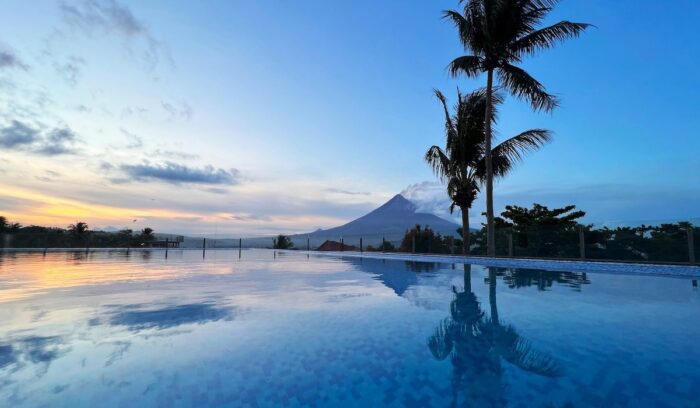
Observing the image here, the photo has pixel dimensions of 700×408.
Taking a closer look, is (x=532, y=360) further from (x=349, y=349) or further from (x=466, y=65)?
(x=466, y=65)

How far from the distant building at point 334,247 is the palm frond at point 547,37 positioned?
19620 mm

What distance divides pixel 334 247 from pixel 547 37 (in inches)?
955

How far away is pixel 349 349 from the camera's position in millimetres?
3760

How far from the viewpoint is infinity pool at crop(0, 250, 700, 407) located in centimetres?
268

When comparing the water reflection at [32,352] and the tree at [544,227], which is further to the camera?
the tree at [544,227]

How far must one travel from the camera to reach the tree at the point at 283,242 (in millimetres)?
37162

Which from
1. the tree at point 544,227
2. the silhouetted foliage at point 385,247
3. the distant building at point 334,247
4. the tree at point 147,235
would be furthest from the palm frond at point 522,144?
the tree at point 147,235

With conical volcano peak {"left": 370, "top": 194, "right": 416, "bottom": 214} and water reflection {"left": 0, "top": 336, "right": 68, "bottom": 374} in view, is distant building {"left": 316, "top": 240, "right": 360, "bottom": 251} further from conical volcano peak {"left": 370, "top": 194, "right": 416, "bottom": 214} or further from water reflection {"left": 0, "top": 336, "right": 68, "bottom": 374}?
conical volcano peak {"left": 370, "top": 194, "right": 416, "bottom": 214}

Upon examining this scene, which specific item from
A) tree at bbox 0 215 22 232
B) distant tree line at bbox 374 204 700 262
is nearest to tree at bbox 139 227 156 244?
tree at bbox 0 215 22 232

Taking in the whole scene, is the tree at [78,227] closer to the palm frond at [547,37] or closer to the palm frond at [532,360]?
the palm frond at [547,37]

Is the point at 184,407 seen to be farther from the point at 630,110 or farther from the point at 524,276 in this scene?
the point at 630,110

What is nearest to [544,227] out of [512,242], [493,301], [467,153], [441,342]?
[512,242]

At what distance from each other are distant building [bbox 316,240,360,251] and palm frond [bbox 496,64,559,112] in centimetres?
1847

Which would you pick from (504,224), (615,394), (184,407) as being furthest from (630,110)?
(184,407)
